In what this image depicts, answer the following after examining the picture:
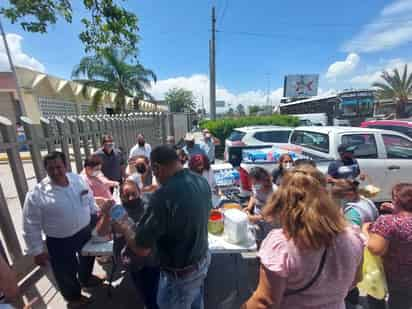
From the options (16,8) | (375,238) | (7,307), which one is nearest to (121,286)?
(7,307)

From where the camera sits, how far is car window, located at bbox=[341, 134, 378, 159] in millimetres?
4147

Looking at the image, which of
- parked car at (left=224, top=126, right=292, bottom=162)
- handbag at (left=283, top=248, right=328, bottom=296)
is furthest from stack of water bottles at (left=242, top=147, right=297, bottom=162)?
handbag at (left=283, top=248, right=328, bottom=296)

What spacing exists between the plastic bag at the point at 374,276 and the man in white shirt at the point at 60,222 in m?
2.50

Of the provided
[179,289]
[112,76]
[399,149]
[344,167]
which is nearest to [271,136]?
[399,149]

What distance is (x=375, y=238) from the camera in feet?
5.19

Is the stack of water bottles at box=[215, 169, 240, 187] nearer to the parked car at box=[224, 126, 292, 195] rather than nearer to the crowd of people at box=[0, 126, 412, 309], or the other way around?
the crowd of people at box=[0, 126, 412, 309]

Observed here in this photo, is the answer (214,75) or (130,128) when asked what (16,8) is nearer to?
(130,128)

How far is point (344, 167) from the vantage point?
11.4 ft

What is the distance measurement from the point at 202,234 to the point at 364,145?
4333mm

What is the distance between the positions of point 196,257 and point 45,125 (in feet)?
10.0

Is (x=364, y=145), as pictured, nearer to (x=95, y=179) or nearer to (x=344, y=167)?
(x=344, y=167)

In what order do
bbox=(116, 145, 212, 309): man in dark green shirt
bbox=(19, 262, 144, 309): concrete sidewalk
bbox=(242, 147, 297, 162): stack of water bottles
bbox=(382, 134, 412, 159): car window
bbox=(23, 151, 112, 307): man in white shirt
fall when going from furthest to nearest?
bbox=(242, 147, 297, 162): stack of water bottles < bbox=(382, 134, 412, 159): car window < bbox=(19, 262, 144, 309): concrete sidewalk < bbox=(23, 151, 112, 307): man in white shirt < bbox=(116, 145, 212, 309): man in dark green shirt

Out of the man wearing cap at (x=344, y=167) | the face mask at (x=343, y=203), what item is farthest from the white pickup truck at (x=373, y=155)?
the face mask at (x=343, y=203)

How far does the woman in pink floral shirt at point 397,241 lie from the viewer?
1.53m
